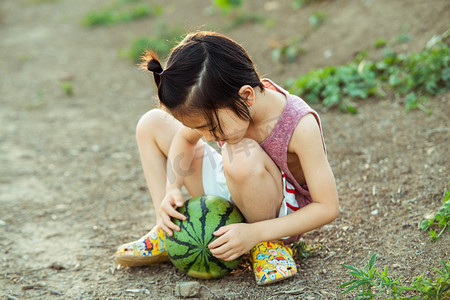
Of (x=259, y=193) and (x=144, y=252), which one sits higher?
(x=259, y=193)

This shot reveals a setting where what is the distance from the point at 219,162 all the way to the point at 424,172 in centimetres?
150

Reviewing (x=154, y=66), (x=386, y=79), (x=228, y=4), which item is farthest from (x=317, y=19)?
(x=154, y=66)

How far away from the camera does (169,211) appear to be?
106 inches

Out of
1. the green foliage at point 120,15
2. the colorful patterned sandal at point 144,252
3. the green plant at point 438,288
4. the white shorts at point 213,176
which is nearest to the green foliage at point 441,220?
the green plant at point 438,288

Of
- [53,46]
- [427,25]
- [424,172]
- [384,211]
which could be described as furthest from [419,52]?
[53,46]

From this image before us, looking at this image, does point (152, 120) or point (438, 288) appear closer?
point (438, 288)

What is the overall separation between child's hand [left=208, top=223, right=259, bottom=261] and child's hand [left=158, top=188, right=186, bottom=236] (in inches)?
10.5

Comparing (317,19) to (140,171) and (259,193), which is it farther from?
(259,193)

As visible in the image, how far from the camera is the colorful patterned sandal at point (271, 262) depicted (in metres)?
2.54

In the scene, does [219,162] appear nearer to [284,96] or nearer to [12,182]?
[284,96]

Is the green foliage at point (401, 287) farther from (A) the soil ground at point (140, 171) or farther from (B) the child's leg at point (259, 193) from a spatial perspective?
(B) the child's leg at point (259, 193)

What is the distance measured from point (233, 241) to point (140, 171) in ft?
7.43

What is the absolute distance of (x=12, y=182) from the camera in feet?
14.6

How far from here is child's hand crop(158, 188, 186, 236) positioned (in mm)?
2670
